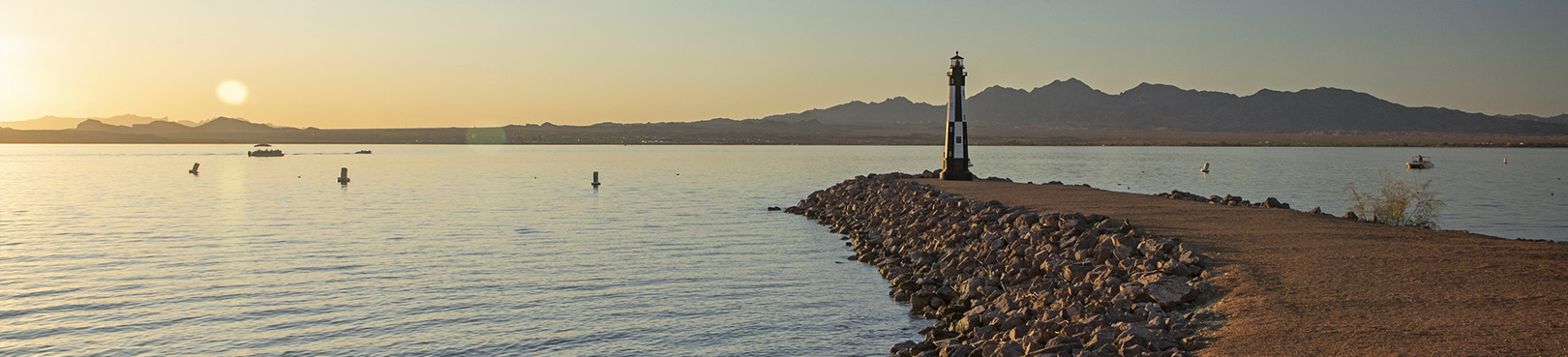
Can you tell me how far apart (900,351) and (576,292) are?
515 cm

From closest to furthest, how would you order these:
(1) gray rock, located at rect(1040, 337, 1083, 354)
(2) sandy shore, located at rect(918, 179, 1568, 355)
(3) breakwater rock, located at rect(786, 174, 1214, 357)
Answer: (2) sandy shore, located at rect(918, 179, 1568, 355) → (1) gray rock, located at rect(1040, 337, 1083, 354) → (3) breakwater rock, located at rect(786, 174, 1214, 357)

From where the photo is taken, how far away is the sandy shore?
7121mm

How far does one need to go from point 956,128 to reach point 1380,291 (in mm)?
20911

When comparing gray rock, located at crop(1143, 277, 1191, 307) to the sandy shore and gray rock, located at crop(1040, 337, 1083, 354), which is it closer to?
the sandy shore

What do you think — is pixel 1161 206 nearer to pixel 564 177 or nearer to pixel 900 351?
pixel 900 351

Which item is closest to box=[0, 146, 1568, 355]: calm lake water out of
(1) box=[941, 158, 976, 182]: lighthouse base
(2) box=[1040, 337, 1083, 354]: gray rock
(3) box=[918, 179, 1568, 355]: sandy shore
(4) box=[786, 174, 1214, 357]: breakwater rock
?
(4) box=[786, 174, 1214, 357]: breakwater rock

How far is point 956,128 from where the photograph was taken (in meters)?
29.4

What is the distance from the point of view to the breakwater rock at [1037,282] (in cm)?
858

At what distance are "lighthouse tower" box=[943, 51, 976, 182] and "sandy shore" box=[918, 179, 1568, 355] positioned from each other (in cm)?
1588

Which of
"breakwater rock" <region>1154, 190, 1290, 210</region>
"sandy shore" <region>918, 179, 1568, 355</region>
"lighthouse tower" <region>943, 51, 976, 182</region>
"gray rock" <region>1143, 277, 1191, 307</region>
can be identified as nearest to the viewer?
"sandy shore" <region>918, 179, 1568, 355</region>

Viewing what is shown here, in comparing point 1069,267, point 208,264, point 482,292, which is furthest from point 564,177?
point 1069,267

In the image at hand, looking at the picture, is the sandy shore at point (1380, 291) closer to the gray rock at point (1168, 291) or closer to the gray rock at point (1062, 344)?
the gray rock at point (1168, 291)

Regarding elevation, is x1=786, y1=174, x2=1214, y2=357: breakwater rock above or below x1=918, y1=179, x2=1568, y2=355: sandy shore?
below

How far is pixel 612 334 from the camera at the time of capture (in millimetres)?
10469
